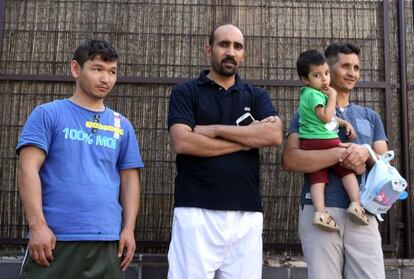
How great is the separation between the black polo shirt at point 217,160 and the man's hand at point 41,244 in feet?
2.58

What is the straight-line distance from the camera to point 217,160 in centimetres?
298

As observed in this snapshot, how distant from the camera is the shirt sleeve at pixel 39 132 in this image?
8.72ft

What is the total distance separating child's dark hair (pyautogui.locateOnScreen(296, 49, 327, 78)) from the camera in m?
3.17

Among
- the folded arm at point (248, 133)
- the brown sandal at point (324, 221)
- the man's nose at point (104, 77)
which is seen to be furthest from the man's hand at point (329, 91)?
the man's nose at point (104, 77)

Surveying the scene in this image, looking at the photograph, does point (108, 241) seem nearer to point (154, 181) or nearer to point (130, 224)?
point (130, 224)

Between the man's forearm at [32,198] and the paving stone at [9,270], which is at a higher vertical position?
the man's forearm at [32,198]

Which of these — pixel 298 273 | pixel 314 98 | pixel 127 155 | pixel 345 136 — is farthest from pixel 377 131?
→ pixel 127 155

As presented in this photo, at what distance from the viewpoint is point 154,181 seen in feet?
14.3

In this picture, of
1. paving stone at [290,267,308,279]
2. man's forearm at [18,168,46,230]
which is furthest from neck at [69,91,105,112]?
paving stone at [290,267,308,279]

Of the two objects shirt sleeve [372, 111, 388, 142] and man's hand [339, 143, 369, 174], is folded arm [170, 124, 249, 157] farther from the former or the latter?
shirt sleeve [372, 111, 388, 142]

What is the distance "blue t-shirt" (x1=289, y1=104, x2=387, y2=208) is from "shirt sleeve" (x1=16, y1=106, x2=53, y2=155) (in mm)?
1579

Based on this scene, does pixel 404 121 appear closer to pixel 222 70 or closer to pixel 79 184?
pixel 222 70

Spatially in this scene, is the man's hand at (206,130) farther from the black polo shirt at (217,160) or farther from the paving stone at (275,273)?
the paving stone at (275,273)

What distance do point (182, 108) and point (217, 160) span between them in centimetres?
41
